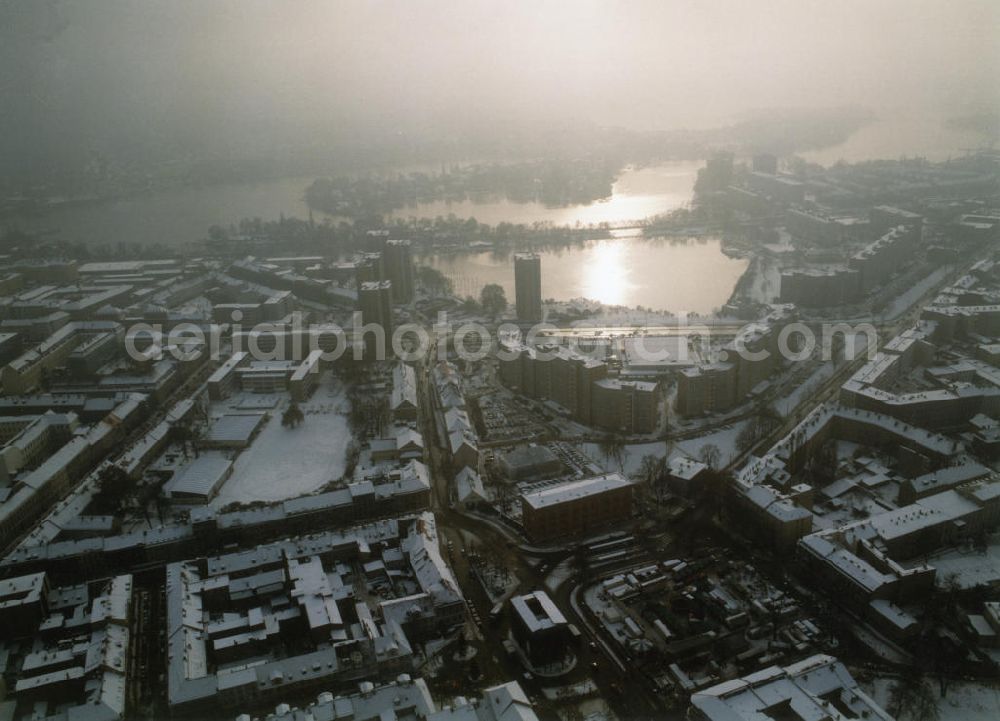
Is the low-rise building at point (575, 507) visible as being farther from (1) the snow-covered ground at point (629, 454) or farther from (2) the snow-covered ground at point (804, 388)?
(2) the snow-covered ground at point (804, 388)

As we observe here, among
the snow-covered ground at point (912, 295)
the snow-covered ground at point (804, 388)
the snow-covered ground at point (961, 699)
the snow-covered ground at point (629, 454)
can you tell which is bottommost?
the snow-covered ground at point (961, 699)

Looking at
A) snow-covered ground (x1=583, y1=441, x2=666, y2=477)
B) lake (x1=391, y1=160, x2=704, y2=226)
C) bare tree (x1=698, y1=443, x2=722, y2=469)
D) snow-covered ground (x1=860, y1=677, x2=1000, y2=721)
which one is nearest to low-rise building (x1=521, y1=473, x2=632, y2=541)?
snow-covered ground (x1=583, y1=441, x2=666, y2=477)

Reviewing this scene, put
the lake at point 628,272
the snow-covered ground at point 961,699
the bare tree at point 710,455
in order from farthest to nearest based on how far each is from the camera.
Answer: the lake at point 628,272, the bare tree at point 710,455, the snow-covered ground at point 961,699

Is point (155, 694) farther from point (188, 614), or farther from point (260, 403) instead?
point (260, 403)

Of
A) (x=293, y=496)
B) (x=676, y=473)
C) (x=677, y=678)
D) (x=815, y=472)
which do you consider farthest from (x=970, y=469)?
(x=293, y=496)

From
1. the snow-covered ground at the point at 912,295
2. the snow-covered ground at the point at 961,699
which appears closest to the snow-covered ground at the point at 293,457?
the snow-covered ground at the point at 961,699

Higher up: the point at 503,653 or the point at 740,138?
the point at 740,138

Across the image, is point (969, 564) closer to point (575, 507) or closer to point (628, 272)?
point (575, 507)
